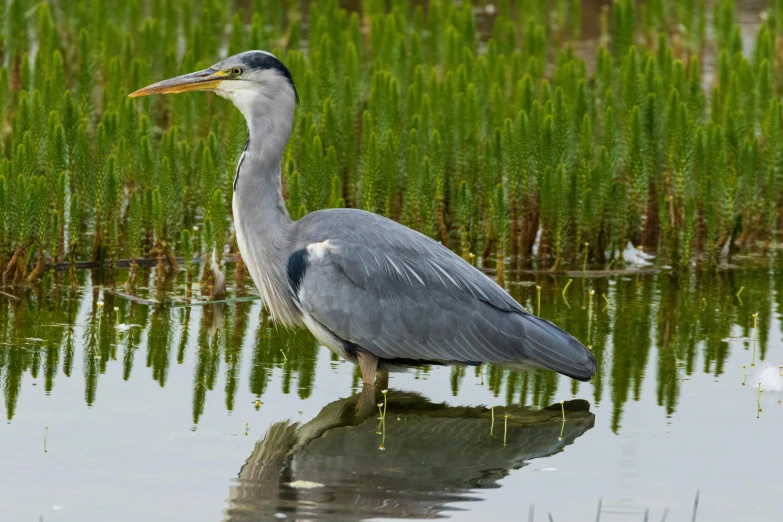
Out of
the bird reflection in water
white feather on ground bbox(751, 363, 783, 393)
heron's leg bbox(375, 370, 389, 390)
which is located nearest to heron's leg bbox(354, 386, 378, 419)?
the bird reflection in water

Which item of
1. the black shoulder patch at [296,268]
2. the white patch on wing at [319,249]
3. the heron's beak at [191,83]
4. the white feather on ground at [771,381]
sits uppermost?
the heron's beak at [191,83]

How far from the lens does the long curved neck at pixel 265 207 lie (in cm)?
684

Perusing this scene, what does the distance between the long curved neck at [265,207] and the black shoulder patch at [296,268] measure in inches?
3.4

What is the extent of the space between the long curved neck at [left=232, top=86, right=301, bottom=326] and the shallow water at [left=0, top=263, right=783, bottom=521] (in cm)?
42

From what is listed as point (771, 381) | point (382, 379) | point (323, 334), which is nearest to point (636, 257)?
point (771, 381)

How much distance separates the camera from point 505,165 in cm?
891

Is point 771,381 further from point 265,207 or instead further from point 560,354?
point 265,207

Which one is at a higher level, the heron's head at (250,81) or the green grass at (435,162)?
the heron's head at (250,81)

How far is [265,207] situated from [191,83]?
32.6 inches

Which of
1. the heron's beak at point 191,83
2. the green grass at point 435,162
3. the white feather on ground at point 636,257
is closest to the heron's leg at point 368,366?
the green grass at point 435,162

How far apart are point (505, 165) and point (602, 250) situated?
2.96 feet

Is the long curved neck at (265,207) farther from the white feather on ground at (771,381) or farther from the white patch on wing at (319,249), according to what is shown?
the white feather on ground at (771,381)

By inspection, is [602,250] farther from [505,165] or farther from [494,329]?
[494,329]

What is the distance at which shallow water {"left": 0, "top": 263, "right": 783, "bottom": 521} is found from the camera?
205 inches
